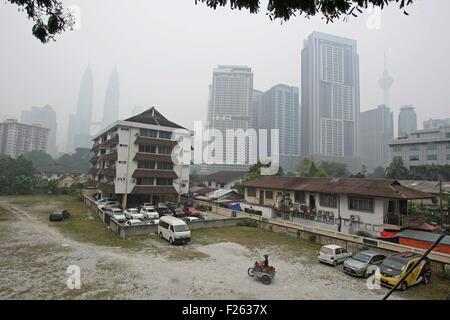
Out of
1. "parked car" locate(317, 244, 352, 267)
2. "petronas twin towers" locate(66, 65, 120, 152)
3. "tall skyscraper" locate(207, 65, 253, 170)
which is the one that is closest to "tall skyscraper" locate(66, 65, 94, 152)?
"petronas twin towers" locate(66, 65, 120, 152)

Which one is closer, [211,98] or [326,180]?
[326,180]

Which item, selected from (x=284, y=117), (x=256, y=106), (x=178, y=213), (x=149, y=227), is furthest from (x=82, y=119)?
(x=149, y=227)

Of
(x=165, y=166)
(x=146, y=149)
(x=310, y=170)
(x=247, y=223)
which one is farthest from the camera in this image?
(x=310, y=170)

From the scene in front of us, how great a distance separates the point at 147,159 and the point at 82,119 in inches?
6436

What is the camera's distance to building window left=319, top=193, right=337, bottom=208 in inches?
977

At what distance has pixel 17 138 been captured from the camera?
439ft

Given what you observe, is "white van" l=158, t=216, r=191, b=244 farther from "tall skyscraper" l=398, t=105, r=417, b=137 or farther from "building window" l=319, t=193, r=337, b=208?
"tall skyscraper" l=398, t=105, r=417, b=137

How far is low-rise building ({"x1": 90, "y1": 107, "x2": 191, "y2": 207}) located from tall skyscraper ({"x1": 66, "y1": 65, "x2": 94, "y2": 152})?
461 ft

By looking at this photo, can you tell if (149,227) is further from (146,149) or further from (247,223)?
(146,149)

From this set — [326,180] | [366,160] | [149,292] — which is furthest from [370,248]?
[366,160]

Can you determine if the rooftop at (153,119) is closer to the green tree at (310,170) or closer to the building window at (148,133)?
the building window at (148,133)

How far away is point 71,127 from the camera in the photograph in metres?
165
